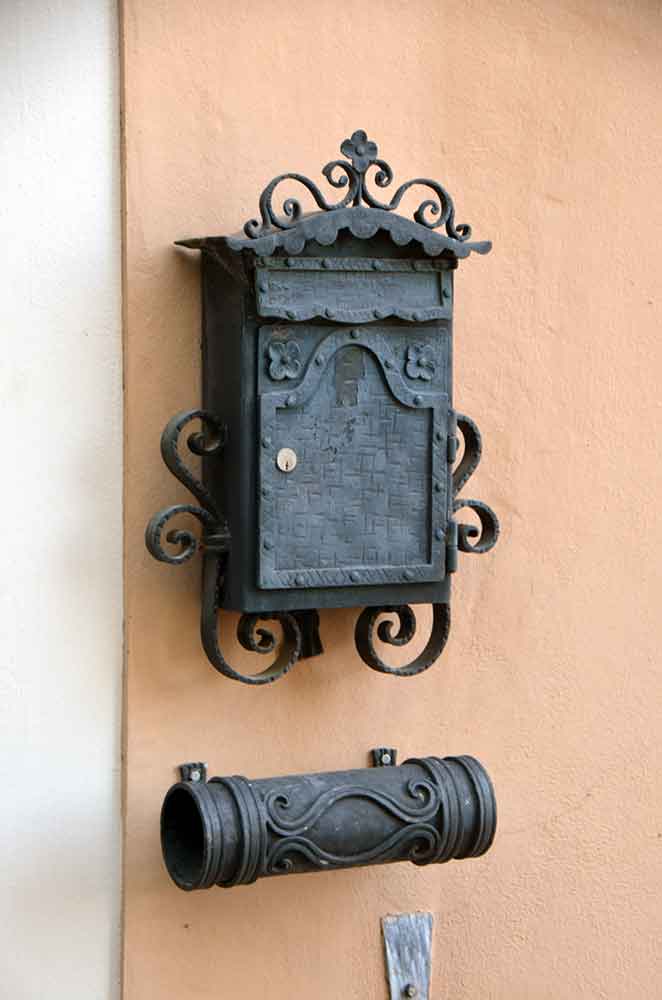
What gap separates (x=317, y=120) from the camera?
2.52 m

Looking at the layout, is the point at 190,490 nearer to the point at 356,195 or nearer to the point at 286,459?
the point at 286,459

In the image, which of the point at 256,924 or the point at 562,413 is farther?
the point at 562,413

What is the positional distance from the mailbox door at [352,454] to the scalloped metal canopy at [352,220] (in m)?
0.12

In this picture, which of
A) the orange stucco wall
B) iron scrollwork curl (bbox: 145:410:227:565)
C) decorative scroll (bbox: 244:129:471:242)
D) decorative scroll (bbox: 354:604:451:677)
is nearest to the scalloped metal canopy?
decorative scroll (bbox: 244:129:471:242)

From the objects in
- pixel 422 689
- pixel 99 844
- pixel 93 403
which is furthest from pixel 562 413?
pixel 99 844

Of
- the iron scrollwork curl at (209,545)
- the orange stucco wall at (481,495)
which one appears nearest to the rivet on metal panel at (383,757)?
the orange stucco wall at (481,495)

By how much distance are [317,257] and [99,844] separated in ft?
2.98

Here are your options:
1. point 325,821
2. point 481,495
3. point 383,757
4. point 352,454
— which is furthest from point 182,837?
point 481,495

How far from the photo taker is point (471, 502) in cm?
258

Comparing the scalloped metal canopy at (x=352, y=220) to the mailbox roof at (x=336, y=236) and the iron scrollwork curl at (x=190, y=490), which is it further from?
the iron scrollwork curl at (x=190, y=490)

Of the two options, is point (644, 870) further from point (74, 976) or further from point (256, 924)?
point (74, 976)

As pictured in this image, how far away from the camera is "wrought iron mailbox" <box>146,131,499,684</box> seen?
7.72 feet

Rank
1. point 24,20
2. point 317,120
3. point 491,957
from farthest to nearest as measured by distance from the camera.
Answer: point 491,957 < point 317,120 < point 24,20

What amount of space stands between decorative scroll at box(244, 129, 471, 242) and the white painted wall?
0.23 m
